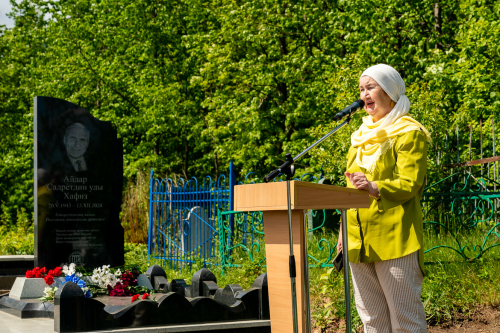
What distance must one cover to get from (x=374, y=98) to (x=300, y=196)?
33.2 inches

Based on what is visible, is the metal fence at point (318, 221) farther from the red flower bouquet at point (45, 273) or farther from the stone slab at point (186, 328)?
the red flower bouquet at point (45, 273)

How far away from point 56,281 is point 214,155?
11.4m

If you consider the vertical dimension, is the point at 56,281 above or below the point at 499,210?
below

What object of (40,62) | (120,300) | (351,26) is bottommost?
(120,300)

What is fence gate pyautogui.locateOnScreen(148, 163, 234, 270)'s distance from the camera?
34.5 feet

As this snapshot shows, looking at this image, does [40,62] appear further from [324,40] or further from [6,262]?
[6,262]

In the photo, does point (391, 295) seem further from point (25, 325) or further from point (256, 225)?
point (256, 225)

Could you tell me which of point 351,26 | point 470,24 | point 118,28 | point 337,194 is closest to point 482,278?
point 337,194

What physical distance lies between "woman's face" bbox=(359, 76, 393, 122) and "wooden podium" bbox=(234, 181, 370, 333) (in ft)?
1.85

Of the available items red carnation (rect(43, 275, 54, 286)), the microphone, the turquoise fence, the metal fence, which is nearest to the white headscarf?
the microphone

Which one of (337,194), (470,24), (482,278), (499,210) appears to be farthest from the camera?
(470,24)

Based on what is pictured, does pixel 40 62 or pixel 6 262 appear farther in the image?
pixel 40 62

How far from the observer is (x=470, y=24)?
977cm

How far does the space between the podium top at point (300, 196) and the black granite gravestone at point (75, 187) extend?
4747mm
